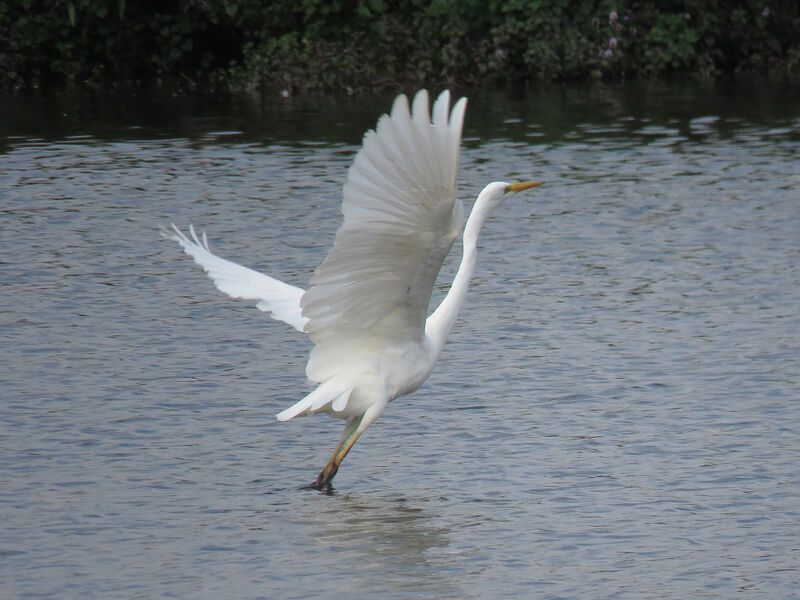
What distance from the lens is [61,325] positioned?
8.54m

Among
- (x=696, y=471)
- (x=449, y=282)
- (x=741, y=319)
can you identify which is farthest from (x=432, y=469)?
(x=449, y=282)

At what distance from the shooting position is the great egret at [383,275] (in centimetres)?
455

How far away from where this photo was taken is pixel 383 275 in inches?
202

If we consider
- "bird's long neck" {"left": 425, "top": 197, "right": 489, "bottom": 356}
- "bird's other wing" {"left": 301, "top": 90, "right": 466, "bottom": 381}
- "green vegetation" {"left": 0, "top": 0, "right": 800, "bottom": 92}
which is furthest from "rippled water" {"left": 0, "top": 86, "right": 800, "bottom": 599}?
"green vegetation" {"left": 0, "top": 0, "right": 800, "bottom": 92}

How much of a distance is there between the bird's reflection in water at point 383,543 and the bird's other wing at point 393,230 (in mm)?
642

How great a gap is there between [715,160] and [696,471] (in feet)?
27.4

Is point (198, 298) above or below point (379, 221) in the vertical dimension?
below

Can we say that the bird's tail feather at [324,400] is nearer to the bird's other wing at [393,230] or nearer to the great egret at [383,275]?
the great egret at [383,275]

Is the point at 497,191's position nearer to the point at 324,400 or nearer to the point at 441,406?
the point at 324,400

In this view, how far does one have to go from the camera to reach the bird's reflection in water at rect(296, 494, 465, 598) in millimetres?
4906

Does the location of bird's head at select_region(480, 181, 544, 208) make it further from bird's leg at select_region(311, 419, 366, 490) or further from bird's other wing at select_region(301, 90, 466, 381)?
bird's leg at select_region(311, 419, 366, 490)

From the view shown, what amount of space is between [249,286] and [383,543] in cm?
157

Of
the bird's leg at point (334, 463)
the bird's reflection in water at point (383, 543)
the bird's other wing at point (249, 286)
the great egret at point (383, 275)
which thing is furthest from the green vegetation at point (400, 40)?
the bird's reflection in water at point (383, 543)

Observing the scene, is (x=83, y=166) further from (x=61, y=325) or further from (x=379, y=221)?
(x=379, y=221)
